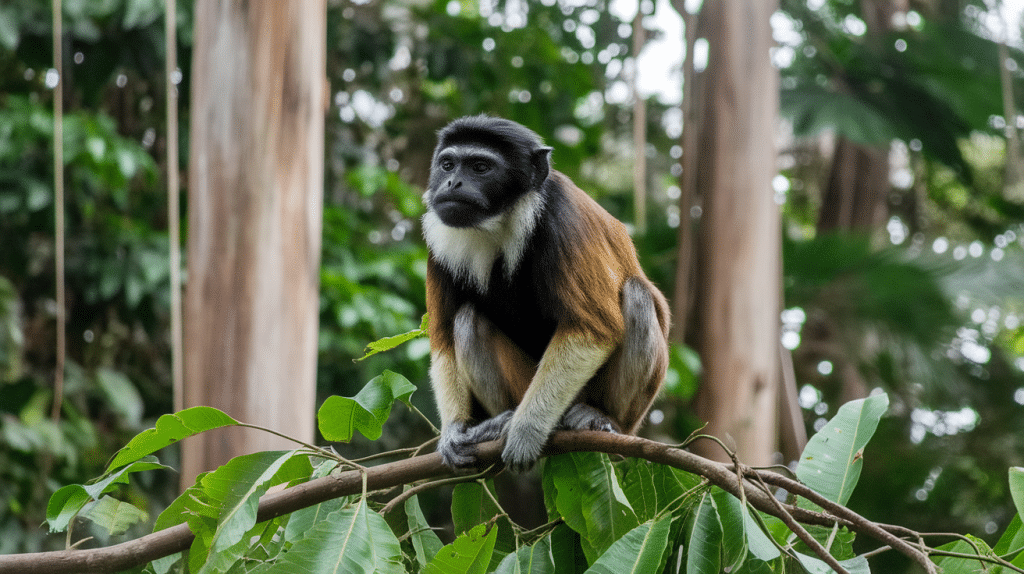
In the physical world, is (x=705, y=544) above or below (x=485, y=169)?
below

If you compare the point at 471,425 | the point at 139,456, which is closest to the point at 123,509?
the point at 139,456

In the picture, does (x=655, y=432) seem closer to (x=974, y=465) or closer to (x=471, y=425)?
(x=974, y=465)

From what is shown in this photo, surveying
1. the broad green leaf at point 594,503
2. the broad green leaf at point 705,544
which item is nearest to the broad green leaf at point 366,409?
the broad green leaf at point 594,503

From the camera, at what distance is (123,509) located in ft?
8.74

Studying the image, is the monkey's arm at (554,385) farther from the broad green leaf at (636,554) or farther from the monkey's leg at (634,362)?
the broad green leaf at (636,554)

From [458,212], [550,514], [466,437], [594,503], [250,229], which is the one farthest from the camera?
[250,229]

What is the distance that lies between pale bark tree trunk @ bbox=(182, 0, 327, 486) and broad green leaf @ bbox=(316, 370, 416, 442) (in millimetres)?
2308

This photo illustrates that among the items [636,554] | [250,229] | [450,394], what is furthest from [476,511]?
[250,229]

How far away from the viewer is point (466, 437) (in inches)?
135

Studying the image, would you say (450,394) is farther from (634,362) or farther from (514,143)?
(514,143)

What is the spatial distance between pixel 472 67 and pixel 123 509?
6.33 metres

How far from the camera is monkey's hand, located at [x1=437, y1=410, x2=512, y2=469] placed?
3.11 m

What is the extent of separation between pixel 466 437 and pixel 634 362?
747 mm

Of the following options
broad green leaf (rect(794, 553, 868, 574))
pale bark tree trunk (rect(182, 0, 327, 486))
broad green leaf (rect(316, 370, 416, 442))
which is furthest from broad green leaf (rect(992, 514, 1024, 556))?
pale bark tree trunk (rect(182, 0, 327, 486))
